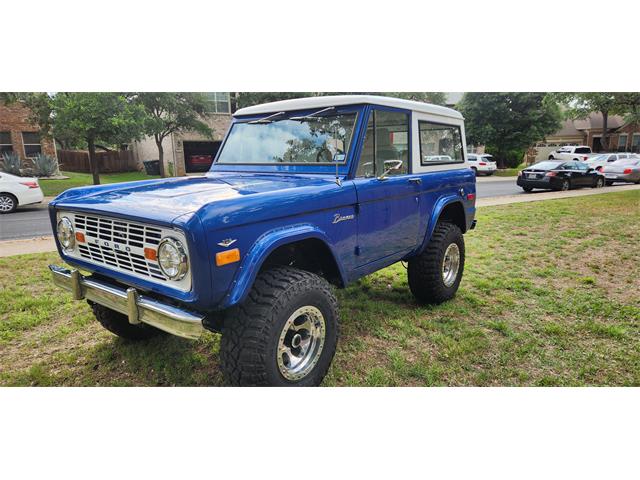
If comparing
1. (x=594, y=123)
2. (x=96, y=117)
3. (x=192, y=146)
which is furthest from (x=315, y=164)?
(x=594, y=123)

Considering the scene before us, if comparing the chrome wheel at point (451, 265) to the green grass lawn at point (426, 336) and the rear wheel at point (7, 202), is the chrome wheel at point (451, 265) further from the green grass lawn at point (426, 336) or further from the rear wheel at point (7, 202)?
the rear wheel at point (7, 202)

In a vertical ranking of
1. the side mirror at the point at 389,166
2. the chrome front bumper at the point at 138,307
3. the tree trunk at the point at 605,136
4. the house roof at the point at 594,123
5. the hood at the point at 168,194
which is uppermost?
the house roof at the point at 594,123

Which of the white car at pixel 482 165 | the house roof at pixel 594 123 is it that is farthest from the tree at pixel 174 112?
the house roof at pixel 594 123

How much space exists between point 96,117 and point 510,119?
84.4ft

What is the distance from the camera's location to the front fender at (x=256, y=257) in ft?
7.52

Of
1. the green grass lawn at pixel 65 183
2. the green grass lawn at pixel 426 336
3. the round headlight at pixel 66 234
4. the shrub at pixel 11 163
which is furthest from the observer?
the shrub at pixel 11 163

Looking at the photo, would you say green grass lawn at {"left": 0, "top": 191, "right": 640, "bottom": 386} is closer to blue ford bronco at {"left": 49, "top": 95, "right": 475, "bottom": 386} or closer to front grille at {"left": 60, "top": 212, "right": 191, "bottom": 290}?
blue ford bronco at {"left": 49, "top": 95, "right": 475, "bottom": 386}

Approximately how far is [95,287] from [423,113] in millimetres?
3231

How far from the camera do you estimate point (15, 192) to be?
424 inches

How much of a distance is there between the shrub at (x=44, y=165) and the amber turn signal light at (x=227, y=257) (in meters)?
13.9

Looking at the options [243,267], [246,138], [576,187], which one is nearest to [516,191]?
[576,187]

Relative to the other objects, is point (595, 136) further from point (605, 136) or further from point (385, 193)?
point (385, 193)

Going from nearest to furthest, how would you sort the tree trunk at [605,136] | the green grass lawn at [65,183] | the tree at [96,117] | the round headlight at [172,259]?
the round headlight at [172,259]
the green grass lawn at [65,183]
the tree at [96,117]
the tree trunk at [605,136]

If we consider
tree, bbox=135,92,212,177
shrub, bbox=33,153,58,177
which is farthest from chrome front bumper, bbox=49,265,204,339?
tree, bbox=135,92,212,177
